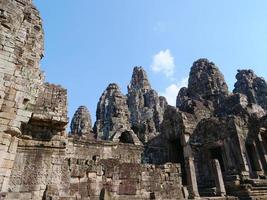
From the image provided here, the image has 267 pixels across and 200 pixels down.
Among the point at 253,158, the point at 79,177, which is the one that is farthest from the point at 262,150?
the point at 79,177

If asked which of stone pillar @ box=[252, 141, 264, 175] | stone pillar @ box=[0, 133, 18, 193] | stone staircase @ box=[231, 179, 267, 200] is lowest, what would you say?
stone staircase @ box=[231, 179, 267, 200]

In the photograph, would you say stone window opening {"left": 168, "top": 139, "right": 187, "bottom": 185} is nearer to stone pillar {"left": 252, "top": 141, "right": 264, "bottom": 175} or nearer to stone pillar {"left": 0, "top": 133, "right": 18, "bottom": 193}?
stone pillar {"left": 252, "top": 141, "right": 264, "bottom": 175}

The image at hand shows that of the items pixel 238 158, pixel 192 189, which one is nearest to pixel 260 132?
pixel 238 158

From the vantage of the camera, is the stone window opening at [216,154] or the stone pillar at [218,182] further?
the stone window opening at [216,154]

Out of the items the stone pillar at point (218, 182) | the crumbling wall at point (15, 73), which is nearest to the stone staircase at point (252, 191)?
the stone pillar at point (218, 182)

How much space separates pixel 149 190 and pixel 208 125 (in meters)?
11.3

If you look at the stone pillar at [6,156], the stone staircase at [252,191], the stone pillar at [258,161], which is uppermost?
the stone pillar at [258,161]

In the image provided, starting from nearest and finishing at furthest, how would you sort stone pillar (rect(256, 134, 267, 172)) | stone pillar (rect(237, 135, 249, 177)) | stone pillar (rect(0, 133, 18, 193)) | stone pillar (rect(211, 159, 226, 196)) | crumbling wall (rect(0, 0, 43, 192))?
stone pillar (rect(0, 133, 18, 193)) < crumbling wall (rect(0, 0, 43, 192)) < stone pillar (rect(211, 159, 226, 196)) < stone pillar (rect(237, 135, 249, 177)) < stone pillar (rect(256, 134, 267, 172))

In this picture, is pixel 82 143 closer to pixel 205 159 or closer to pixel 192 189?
pixel 192 189

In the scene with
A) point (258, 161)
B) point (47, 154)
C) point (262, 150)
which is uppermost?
point (262, 150)

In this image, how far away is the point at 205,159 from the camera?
655 inches

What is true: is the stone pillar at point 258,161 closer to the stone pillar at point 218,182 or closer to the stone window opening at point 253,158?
the stone window opening at point 253,158

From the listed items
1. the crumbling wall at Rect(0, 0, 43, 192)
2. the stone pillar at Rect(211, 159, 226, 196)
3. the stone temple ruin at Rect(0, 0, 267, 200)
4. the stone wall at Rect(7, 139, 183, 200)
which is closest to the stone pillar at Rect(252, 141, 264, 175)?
the stone temple ruin at Rect(0, 0, 267, 200)

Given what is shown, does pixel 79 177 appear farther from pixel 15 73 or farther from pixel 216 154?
pixel 216 154
